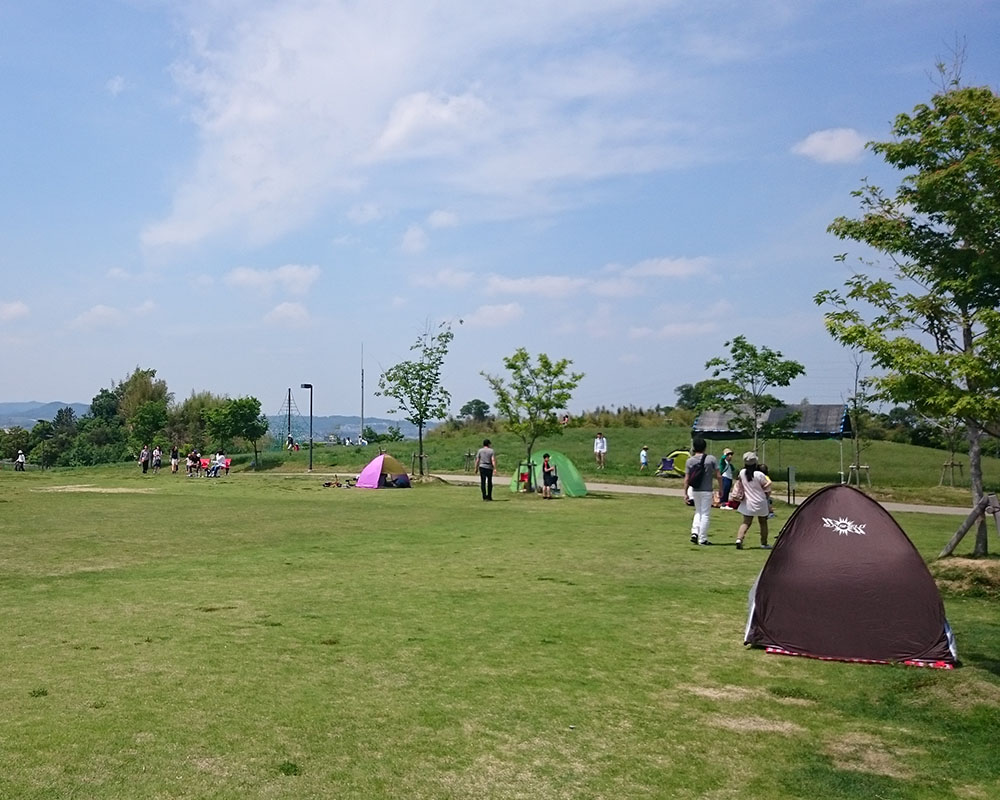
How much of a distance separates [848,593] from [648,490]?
85.8 feet

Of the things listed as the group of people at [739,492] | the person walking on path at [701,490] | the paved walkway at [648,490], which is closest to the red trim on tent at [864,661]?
the group of people at [739,492]

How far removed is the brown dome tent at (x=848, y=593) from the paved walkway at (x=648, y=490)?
13004 millimetres

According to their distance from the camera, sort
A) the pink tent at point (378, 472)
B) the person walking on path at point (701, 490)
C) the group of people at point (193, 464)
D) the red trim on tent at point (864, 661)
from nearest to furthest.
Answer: the red trim on tent at point (864, 661) < the person walking on path at point (701, 490) < the pink tent at point (378, 472) < the group of people at point (193, 464)

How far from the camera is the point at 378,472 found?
35.2 meters

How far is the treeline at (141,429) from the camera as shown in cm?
5434

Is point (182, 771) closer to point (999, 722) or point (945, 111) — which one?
point (999, 722)

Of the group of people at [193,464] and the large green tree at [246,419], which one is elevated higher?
the large green tree at [246,419]

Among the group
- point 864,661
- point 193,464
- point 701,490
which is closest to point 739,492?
point 701,490

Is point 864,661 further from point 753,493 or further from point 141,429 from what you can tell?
point 141,429

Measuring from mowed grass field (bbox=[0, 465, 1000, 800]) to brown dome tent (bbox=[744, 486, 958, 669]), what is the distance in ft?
0.93

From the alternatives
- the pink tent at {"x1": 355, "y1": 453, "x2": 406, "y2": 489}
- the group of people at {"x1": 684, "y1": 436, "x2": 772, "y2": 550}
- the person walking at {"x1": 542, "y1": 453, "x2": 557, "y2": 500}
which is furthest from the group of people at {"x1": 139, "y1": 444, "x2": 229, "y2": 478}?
the group of people at {"x1": 684, "y1": 436, "x2": 772, "y2": 550}

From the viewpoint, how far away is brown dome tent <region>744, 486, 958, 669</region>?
336 inches

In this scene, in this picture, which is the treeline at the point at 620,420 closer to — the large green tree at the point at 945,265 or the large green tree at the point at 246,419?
the large green tree at the point at 246,419

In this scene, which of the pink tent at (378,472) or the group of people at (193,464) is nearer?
the pink tent at (378,472)
